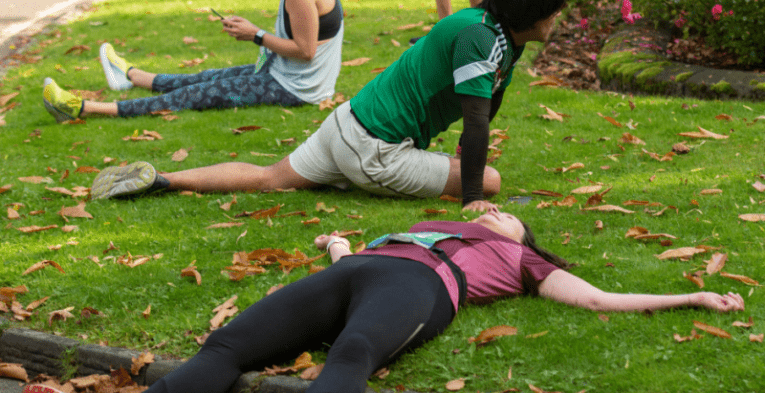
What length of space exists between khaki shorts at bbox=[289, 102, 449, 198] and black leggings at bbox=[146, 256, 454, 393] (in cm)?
159

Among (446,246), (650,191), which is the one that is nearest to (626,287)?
(446,246)

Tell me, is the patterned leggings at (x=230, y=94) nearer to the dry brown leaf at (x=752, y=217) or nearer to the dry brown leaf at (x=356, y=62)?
the dry brown leaf at (x=356, y=62)

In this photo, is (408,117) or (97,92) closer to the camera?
(408,117)

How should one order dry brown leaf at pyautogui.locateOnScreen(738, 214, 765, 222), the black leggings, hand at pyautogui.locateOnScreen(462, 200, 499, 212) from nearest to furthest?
the black leggings → dry brown leaf at pyautogui.locateOnScreen(738, 214, 765, 222) → hand at pyautogui.locateOnScreen(462, 200, 499, 212)

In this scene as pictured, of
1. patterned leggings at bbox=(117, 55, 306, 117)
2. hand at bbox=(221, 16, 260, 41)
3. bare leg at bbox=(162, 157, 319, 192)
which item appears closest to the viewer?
bare leg at bbox=(162, 157, 319, 192)

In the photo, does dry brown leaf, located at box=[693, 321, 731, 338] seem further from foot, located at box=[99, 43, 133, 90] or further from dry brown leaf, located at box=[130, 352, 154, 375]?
foot, located at box=[99, 43, 133, 90]

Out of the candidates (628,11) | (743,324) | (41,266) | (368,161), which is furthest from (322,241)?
(628,11)

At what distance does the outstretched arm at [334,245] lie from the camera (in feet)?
11.4

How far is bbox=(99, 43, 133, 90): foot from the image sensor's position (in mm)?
7402

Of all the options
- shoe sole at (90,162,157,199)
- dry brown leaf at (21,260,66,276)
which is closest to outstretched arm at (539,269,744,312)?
dry brown leaf at (21,260,66,276)

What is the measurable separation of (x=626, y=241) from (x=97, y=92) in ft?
20.1

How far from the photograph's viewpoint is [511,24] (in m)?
3.82

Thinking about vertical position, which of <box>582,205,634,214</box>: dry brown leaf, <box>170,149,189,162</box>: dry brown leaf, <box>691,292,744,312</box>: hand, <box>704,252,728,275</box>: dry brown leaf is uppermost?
<box>691,292,744,312</box>: hand

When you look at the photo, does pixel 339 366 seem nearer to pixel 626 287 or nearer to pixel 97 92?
pixel 626 287
